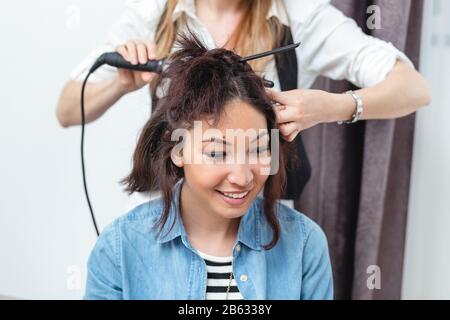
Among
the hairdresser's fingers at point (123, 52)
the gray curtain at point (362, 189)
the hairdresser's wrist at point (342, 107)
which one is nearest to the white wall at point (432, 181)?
the gray curtain at point (362, 189)

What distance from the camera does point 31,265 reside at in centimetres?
119

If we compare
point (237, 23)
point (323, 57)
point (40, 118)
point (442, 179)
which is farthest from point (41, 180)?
point (442, 179)

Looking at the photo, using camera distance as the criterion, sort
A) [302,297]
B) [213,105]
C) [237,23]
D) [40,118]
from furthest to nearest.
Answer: [40,118], [237,23], [302,297], [213,105]

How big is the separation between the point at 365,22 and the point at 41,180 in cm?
73

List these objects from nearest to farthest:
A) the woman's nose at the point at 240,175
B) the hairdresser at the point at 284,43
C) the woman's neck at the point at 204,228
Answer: the woman's nose at the point at 240,175 < the woman's neck at the point at 204,228 < the hairdresser at the point at 284,43

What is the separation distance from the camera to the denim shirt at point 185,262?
0.87 m

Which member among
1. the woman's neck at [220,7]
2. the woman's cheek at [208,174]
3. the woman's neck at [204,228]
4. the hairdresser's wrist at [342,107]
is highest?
the woman's neck at [220,7]

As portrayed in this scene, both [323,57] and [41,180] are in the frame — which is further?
[41,180]

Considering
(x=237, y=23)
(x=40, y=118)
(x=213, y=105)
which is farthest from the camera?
(x=40, y=118)

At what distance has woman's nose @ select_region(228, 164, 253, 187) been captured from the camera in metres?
0.78

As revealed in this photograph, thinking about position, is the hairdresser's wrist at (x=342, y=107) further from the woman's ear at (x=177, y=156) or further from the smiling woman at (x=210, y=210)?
the woman's ear at (x=177, y=156)

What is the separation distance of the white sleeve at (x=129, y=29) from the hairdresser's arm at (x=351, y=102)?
329 millimetres

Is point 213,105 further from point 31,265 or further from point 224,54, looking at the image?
point 31,265
